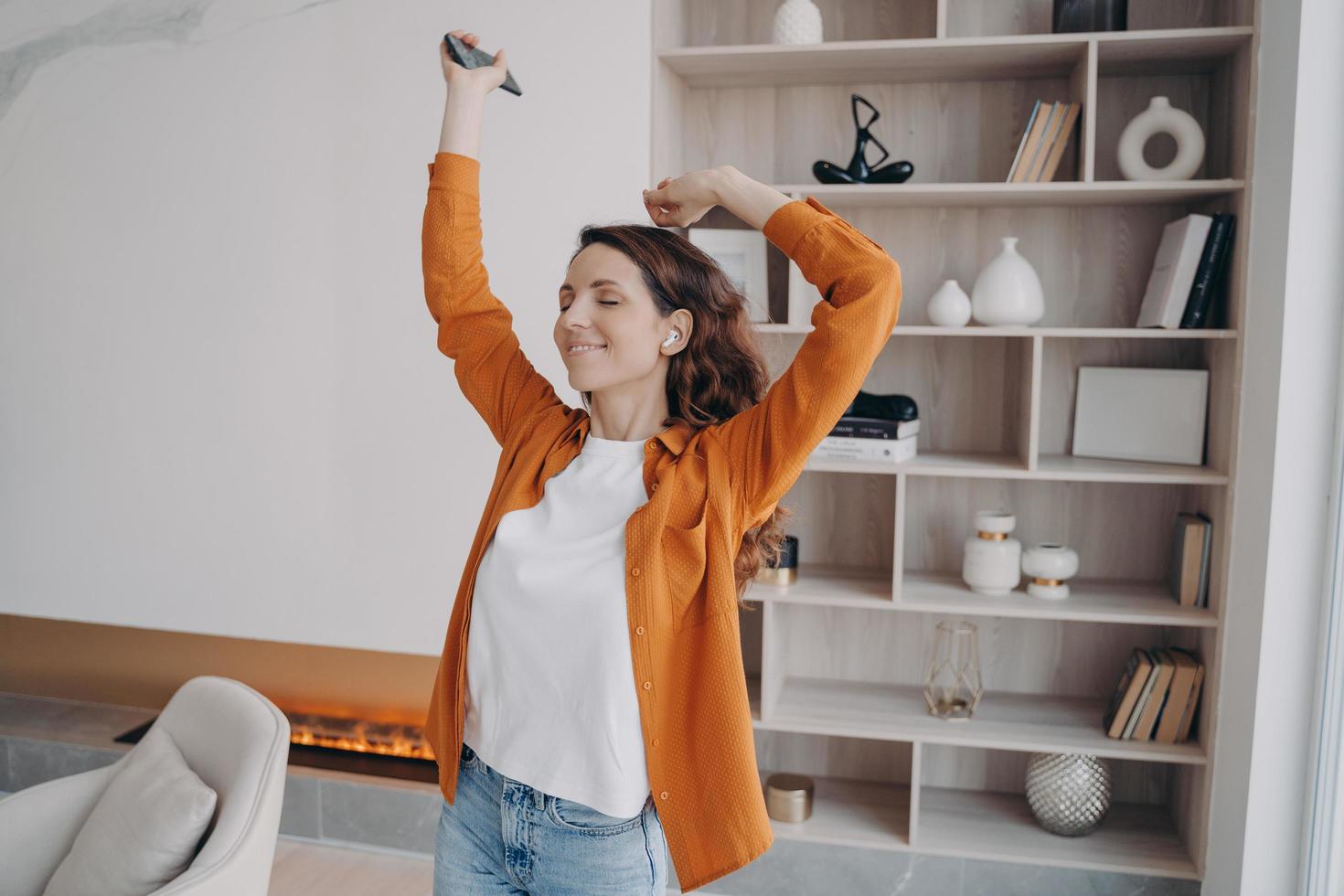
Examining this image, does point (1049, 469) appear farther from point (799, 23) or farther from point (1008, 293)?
point (799, 23)

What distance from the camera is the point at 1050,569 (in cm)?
246

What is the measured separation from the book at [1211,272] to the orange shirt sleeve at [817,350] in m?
1.43

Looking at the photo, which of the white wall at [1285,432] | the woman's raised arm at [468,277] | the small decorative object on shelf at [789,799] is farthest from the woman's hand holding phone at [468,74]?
the small decorative object on shelf at [789,799]

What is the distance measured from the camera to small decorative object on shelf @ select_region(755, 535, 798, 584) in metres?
2.58

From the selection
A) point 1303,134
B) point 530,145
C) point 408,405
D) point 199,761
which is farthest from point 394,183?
point 1303,134

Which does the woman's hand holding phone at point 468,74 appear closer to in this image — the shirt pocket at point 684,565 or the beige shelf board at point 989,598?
the shirt pocket at point 684,565

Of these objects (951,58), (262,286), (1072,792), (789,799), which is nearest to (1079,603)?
(1072,792)

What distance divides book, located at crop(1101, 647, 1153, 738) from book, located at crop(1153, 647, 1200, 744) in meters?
0.06

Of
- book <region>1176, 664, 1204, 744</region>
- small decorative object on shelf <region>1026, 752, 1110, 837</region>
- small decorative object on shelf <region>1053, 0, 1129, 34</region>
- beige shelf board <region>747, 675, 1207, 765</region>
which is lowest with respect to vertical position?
Answer: small decorative object on shelf <region>1026, 752, 1110, 837</region>

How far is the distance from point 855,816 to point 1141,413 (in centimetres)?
122

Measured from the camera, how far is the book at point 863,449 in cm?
248

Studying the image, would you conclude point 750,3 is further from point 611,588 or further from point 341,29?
point 611,588

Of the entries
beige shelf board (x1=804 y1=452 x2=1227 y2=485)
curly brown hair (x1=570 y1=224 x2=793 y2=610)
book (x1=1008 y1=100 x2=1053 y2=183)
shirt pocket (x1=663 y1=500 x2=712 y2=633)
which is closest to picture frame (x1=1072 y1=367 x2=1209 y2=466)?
beige shelf board (x1=804 y1=452 x2=1227 y2=485)

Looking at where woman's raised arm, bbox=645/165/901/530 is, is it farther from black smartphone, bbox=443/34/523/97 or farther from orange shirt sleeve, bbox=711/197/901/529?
black smartphone, bbox=443/34/523/97
